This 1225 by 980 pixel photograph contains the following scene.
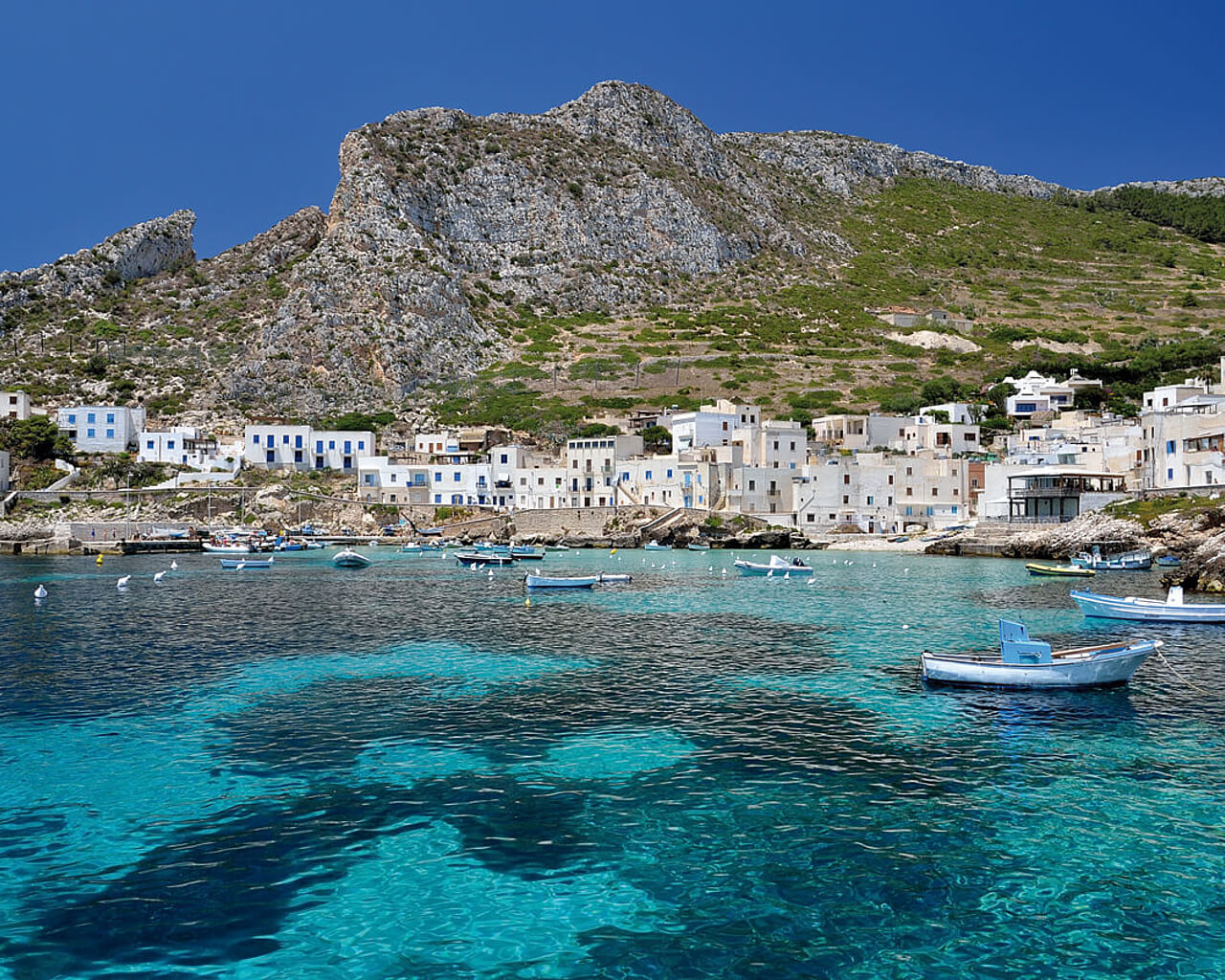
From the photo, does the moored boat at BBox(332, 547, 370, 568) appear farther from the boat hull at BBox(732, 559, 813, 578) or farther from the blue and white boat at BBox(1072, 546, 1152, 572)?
the blue and white boat at BBox(1072, 546, 1152, 572)

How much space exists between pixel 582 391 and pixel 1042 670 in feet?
346

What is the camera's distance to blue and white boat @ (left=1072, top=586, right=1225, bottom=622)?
33719 millimetres

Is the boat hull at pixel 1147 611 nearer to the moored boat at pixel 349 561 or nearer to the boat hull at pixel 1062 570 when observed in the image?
the boat hull at pixel 1062 570

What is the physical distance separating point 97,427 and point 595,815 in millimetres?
100861

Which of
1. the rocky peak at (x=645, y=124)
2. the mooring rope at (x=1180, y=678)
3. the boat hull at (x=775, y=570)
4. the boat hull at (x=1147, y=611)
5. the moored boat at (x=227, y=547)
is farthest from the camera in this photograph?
the rocky peak at (x=645, y=124)

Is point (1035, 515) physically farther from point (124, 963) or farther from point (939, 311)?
point (939, 311)

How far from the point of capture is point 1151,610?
34469 millimetres

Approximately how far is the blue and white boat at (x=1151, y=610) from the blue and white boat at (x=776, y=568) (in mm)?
21234

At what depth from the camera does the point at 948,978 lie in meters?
9.34

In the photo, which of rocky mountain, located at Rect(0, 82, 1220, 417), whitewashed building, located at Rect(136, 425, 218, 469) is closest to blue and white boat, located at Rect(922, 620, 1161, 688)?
whitewashed building, located at Rect(136, 425, 218, 469)

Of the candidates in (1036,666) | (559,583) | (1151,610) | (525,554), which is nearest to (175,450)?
(525,554)

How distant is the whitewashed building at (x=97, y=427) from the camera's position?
9781 cm

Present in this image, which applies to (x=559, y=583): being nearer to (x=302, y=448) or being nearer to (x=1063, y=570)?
(x=1063, y=570)

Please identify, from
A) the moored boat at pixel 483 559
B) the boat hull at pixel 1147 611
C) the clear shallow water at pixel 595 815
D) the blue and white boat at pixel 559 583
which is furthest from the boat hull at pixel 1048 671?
the moored boat at pixel 483 559
